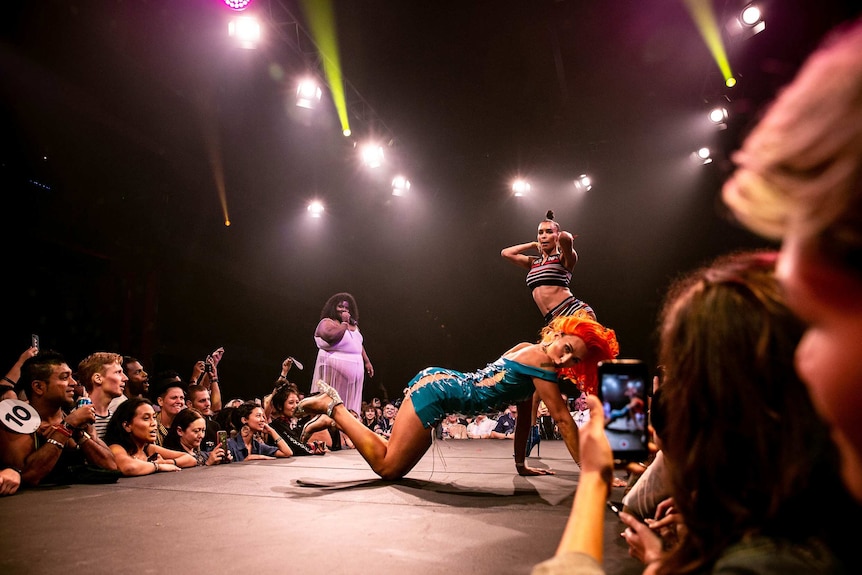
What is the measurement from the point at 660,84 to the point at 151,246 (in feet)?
26.4

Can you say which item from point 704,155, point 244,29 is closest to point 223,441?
point 244,29

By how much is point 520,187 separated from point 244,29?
5999mm

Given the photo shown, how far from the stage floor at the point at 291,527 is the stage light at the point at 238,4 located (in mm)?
5028

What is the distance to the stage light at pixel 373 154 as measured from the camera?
8812 mm

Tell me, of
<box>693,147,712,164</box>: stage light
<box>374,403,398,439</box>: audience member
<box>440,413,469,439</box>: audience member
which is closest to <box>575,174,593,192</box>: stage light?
<box>693,147,712,164</box>: stage light

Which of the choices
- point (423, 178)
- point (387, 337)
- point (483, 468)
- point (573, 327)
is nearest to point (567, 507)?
point (573, 327)

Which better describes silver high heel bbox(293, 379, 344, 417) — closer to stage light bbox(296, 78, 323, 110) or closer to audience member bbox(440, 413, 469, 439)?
stage light bbox(296, 78, 323, 110)

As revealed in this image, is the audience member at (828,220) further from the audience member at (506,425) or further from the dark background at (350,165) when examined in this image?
the audience member at (506,425)

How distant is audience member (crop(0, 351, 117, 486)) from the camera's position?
2.95 metres

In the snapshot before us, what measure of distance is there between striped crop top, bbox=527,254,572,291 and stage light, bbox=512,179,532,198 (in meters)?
5.87

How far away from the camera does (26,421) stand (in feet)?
9.39

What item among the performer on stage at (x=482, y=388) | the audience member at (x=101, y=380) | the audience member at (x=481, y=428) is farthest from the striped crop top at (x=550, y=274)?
the audience member at (x=481, y=428)

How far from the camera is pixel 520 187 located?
33.3 ft

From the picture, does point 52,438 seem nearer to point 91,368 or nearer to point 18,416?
point 18,416
